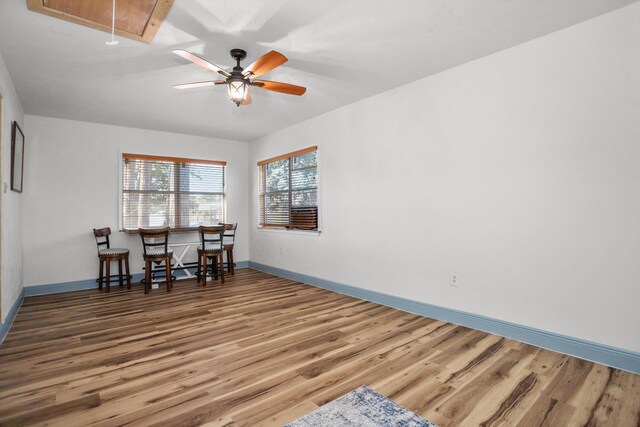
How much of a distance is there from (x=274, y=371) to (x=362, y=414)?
0.75 m

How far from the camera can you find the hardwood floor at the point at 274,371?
5.82 feet

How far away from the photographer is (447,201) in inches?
128

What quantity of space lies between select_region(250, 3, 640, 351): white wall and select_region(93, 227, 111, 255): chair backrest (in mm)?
3842

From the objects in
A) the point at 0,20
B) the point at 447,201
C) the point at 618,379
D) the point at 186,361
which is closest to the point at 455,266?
the point at 447,201

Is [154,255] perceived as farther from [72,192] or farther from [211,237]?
[72,192]

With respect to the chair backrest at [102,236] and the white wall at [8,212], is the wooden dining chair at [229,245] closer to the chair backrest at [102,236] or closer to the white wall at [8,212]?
the chair backrest at [102,236]

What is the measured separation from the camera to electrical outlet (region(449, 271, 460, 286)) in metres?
3.16

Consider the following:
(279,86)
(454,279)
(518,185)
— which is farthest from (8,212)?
(518,185)

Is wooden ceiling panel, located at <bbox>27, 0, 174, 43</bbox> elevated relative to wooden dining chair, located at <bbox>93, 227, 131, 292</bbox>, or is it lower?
elevated

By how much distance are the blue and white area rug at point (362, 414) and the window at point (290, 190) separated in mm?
3231

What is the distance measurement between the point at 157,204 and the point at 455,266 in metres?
4.90

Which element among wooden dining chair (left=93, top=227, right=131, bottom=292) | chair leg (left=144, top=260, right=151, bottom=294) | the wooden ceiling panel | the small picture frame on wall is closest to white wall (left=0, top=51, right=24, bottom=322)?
the small picture frame on wall

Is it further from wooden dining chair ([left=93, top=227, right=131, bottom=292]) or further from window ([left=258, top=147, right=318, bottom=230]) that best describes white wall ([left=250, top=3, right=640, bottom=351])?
wooden dining chair ([left=93, top=227, right=131, bottom=292])

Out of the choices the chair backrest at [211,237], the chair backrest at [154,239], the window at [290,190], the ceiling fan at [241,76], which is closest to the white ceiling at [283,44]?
the ceiling fan at [241,76]
